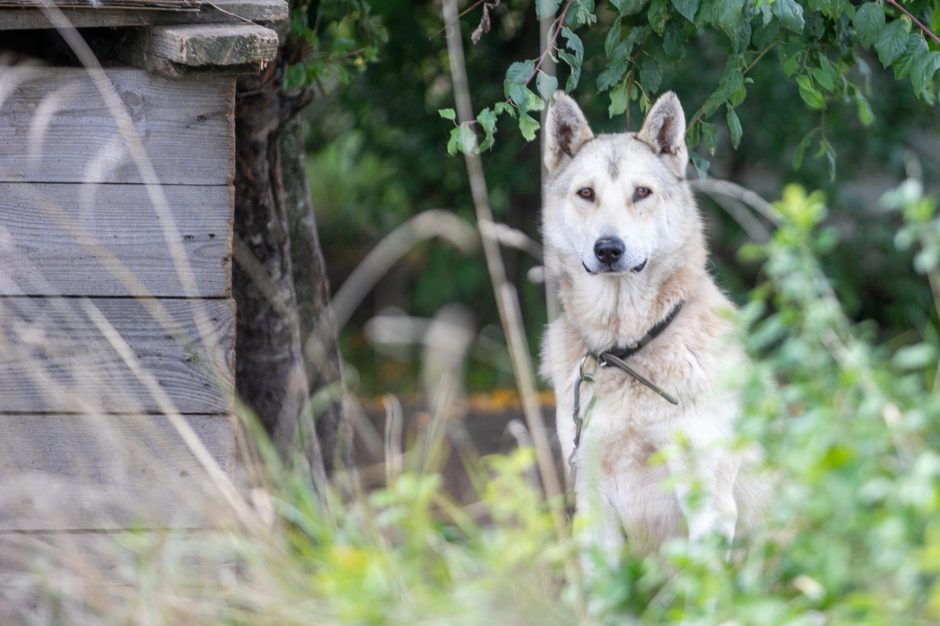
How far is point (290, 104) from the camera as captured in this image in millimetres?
4133

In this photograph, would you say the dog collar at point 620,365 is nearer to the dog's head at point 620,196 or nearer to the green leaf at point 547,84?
the dog's head at point 620,196

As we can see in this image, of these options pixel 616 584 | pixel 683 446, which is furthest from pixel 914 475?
pixel 616 584

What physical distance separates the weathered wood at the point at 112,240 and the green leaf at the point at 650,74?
4.51ft

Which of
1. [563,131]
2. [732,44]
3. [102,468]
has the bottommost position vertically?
[102,468]

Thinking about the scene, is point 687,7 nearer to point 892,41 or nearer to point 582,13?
point 582,13

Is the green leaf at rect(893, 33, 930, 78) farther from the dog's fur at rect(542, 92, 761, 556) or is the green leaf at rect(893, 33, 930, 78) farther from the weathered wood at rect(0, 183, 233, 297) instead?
the weathered wood at rect(0, 183, 233, 297)

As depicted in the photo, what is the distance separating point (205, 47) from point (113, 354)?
0.83 meters

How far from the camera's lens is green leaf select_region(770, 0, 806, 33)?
3000mm

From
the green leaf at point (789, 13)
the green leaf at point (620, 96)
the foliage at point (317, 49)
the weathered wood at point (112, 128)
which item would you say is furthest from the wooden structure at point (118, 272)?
the green leaf at point (789, 13)

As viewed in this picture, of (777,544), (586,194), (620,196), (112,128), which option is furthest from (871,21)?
(112,128)

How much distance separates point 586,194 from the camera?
3762mm

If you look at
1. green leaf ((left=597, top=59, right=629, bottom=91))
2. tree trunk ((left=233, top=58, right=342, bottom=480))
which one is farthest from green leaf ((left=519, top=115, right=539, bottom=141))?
tree trunk ((left=233, top=58, right=342, bottom=480))

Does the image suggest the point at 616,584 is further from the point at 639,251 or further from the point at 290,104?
the point at 290,104

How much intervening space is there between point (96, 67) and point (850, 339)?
201 centimetres
